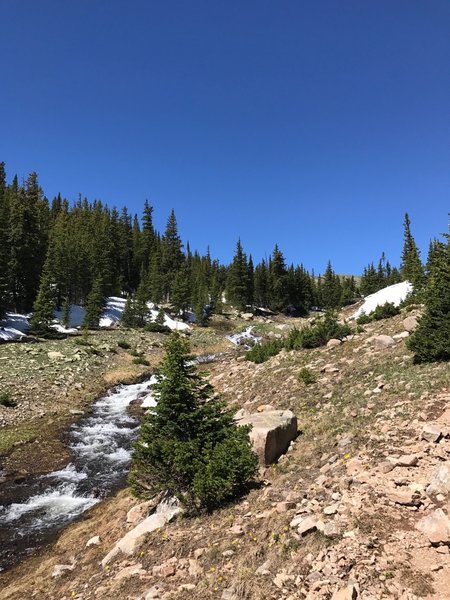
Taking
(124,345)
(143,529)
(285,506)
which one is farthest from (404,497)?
(124,345)

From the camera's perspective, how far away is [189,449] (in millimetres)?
9953

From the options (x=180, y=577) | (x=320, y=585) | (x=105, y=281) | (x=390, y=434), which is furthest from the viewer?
(x=105, y=281)

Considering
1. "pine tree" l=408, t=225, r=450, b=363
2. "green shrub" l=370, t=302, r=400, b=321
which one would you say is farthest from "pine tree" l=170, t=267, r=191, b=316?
"pine tree" l=408, t=225, r=450, b=363

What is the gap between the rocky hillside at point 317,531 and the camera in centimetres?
580

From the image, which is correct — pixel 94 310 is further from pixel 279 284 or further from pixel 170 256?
pixel 279 284

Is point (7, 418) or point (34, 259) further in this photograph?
point (34, 259)

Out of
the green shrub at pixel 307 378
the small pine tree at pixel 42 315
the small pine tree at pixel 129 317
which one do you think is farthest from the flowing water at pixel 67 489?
the small pine tree at pixel 129 317

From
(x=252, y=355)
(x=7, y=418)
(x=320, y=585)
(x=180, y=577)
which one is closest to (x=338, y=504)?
(x=320, y=585)

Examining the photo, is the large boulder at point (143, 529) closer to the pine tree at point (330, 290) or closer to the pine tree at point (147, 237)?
the pine tree at point (147, 237)

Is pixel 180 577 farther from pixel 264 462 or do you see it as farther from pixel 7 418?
pixel 7 418

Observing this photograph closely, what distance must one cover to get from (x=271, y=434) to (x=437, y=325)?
28.2 ft

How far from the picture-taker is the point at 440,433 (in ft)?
29.3

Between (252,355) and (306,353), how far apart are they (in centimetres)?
599

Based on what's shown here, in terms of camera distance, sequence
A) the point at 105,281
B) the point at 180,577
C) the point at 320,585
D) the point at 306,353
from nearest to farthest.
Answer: the point at 320,585 → the point at 180,577 → the point at 306,353 → the point at 105,281
